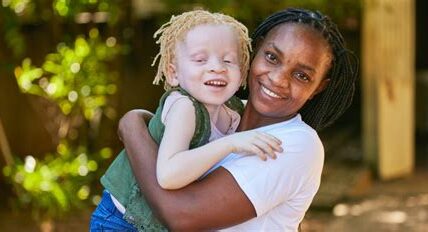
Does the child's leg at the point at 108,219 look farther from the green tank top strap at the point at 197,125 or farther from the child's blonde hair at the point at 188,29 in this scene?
the child's blonde hair at the point at 188,29

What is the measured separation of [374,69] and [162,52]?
5825 millimetres

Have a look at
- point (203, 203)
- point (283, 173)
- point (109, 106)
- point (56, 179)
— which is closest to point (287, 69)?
point (283, 173)

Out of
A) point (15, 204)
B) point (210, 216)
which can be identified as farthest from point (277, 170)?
point (15, 204)

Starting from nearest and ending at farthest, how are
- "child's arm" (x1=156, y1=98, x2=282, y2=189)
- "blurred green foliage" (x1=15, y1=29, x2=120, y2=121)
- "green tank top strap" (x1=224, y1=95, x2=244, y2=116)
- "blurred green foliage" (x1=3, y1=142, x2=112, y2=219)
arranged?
"child's arm" (x1=156, y1=98, x2=282, y2=189) < "green tank top strap" (x1=224, y1=95, x2=244, y2=116) < "blurred green foliage" (x1=3, y1=142, x2=112, y2=219) < "blurred green foliage" (x1=15, y1=29, x2=120, y2=121)

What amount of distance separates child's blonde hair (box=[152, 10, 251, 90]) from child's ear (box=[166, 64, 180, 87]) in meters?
0.01

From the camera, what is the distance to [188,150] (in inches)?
83.8

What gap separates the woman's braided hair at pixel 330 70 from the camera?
2242 mm

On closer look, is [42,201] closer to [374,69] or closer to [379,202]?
[379,202]

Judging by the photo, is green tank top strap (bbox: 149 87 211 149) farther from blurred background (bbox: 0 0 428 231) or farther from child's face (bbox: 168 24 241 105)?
blurred background (bbox: 0 0 428 231)

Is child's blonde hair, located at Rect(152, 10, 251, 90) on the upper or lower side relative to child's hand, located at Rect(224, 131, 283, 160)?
upper

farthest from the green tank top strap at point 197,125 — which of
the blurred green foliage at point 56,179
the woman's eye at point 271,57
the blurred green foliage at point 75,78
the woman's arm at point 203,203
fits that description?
the blurred green foliage at point 75,78

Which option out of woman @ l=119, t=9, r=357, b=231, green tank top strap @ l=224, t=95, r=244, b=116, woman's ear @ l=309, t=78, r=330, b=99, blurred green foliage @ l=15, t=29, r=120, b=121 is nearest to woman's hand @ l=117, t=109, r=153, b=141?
woman @ l=119, t=9, r=357, b=231

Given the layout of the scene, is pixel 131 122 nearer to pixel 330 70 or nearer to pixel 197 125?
pixel 197 125

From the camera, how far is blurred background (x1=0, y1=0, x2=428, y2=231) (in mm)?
5160
